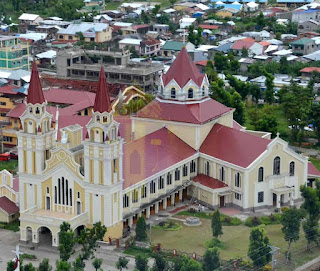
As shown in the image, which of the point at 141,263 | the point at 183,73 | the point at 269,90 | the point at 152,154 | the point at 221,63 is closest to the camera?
the point at 141,263

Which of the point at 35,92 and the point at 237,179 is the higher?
the point at 35,92

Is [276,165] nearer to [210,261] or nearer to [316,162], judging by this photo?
[316,162]

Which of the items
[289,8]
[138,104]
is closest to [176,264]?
[138,104]

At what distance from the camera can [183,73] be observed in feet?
148

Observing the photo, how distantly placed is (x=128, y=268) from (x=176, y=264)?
3268mm

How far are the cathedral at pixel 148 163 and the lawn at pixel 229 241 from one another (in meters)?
2.15

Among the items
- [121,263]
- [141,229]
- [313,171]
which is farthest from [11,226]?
[313,171]

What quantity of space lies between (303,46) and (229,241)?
4999cm

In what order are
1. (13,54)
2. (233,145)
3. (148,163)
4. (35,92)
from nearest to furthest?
(35,92), (148,163), (233,145), (13,54)

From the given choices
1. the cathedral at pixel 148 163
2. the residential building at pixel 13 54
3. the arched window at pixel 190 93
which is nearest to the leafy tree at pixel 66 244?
the cathedral at pixel 148 163

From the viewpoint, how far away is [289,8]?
114125 millimetres

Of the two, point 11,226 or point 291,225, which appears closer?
point 291,225

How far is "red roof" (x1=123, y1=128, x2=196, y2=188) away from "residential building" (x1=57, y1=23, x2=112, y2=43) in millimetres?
49944

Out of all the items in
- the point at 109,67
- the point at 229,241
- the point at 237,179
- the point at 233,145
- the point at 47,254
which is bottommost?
the point at 47,254
